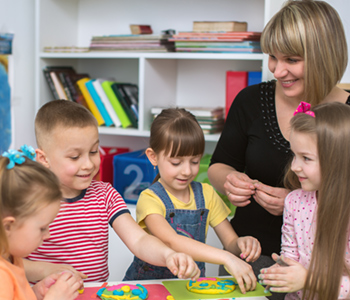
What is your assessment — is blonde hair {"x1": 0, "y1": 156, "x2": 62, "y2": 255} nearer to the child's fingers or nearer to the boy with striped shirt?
the boy with striped shirt

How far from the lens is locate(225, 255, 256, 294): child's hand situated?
106 cm

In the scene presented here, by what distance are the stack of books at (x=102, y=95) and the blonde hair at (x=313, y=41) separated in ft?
3.86

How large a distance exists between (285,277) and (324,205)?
19 cm

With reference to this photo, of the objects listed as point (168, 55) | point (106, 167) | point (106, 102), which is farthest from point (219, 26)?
point (106, 167)

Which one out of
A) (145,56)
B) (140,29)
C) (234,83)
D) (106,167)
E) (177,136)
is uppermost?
(140,29)

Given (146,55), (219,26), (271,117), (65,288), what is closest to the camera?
(65,288)

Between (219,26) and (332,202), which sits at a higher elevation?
(219,26)

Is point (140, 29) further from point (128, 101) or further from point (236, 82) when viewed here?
point (236, 82)

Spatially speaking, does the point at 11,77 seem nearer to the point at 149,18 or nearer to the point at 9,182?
the point at 149,18

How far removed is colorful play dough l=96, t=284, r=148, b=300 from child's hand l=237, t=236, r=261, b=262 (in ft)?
1.08

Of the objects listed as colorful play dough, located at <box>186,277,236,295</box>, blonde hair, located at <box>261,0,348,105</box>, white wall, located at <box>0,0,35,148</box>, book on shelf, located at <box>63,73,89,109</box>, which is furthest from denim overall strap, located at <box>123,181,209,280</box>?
white wall, located at <box>0,0,35,148</box>

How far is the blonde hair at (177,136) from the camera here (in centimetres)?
131

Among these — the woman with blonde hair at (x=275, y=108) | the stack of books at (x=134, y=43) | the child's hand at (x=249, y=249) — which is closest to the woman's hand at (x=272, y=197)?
the woman with blonde hair at (x=275, y=108)

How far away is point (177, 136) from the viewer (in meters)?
1.31
